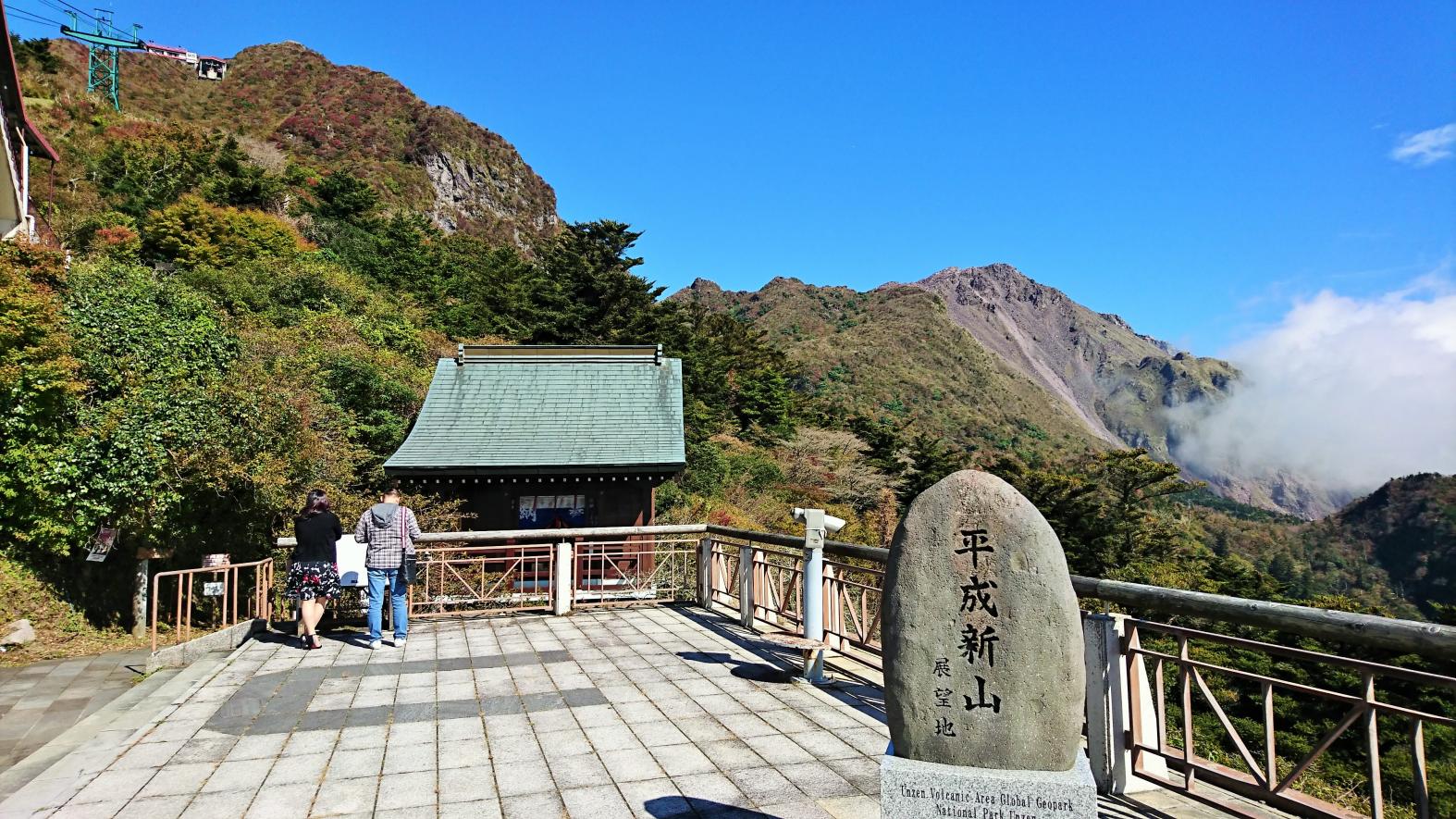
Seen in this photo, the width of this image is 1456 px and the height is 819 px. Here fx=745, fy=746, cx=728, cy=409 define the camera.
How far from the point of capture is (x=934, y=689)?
9.78 feet

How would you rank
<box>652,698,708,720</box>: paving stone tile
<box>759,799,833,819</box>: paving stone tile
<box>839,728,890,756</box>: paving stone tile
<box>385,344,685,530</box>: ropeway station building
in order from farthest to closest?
<box>385,344,685,530</box>: ropeway station building
<box>652,698,708,720</box>: paving stone tile
<box>839,728,890,756</box>: paving stone tile
<box>759,799,833,819</box>: paving stone tile

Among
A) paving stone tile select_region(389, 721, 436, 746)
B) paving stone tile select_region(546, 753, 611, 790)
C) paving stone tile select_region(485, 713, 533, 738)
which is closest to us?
paving stone tile select_region(546, 753, 611, 790)

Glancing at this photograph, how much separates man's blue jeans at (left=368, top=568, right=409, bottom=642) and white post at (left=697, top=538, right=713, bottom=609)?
13.1ft

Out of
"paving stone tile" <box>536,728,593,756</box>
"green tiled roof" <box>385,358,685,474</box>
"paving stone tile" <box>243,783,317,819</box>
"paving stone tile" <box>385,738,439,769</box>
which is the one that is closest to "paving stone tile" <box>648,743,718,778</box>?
"paving stone tile" <box>536,728,593,756</box>

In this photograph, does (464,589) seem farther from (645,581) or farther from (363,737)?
(363,737)

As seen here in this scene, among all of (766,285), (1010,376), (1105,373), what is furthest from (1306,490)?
(766,285)

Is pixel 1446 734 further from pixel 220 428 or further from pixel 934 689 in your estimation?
pixel 220 428

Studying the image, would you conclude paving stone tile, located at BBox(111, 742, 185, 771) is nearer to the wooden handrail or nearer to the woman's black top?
the woman's black top

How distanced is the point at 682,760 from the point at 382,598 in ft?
15.7

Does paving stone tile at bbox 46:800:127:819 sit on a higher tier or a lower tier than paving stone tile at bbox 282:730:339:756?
higher

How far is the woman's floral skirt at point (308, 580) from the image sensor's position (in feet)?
25.6

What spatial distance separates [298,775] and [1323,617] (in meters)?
5.33

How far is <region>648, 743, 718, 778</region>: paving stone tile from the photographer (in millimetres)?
4397

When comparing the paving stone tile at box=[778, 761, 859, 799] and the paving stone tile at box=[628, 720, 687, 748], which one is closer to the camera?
the paving stone tile at box=[778, 761, 859, 799]
